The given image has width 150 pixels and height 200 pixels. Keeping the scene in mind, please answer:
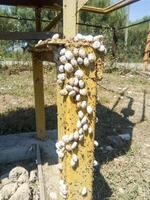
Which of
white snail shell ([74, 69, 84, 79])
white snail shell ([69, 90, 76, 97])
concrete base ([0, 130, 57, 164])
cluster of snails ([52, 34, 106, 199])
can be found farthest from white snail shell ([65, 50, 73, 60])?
concrete base ([0, 130, 57, 164])

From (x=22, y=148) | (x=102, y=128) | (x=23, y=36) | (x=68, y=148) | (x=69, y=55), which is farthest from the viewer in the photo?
(x=102, y=128)

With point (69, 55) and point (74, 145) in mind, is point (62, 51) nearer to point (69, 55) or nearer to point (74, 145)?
point (69, 55)

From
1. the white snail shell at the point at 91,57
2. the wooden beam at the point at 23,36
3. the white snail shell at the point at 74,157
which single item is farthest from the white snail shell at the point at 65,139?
the wooden beam at the point at 23,36

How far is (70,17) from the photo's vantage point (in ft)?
7.71

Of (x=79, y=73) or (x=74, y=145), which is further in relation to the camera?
(x=74, y=145)

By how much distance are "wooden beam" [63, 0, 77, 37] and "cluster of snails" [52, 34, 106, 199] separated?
0.07m

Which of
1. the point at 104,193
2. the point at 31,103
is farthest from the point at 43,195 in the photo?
the point at 31,103

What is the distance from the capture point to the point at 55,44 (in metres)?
2.39

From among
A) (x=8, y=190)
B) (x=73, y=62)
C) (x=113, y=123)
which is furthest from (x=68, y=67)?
(x=113, y=123)

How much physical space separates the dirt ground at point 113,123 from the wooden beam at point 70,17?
1.63 metres

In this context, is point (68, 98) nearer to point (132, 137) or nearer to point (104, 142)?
point (104, 142)

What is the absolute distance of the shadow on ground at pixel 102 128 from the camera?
11.9 feet

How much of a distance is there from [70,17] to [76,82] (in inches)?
16.9

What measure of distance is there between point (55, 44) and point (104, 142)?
96.8 inches
